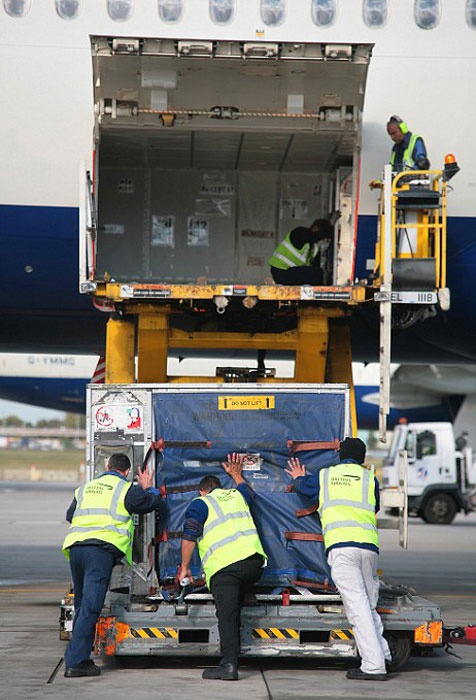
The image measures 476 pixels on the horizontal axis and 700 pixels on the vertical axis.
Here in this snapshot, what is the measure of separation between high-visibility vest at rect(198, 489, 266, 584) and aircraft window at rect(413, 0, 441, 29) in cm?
556

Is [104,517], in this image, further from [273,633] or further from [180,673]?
[273,633]

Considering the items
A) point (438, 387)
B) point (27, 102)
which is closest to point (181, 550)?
point (27, 102)

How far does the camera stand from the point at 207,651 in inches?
340

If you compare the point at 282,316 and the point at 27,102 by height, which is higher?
the point at 27,102

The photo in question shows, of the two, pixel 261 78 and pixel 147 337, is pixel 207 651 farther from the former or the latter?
pixel 261 78

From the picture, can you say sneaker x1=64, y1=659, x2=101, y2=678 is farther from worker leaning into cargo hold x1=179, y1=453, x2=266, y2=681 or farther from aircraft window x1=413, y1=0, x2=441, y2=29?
aircraft window x1=413, y1=0, x2=441, y2=29

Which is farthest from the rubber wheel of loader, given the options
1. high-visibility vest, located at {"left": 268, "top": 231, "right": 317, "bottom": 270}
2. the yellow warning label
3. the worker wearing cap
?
the worker wearing cap

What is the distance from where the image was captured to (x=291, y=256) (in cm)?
1141

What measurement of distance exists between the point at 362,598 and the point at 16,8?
265 inches

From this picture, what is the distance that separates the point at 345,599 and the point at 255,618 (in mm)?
730

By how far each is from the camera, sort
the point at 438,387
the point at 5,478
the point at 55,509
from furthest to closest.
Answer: the point at 5,478
the point at 438,387
the point at 55,509

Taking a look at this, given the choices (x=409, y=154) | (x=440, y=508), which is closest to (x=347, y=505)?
(x=409, y=154)

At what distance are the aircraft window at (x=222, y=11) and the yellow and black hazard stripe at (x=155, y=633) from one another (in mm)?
6070

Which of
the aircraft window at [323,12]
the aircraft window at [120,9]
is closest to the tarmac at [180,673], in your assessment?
the aircraft window at [120,9]
